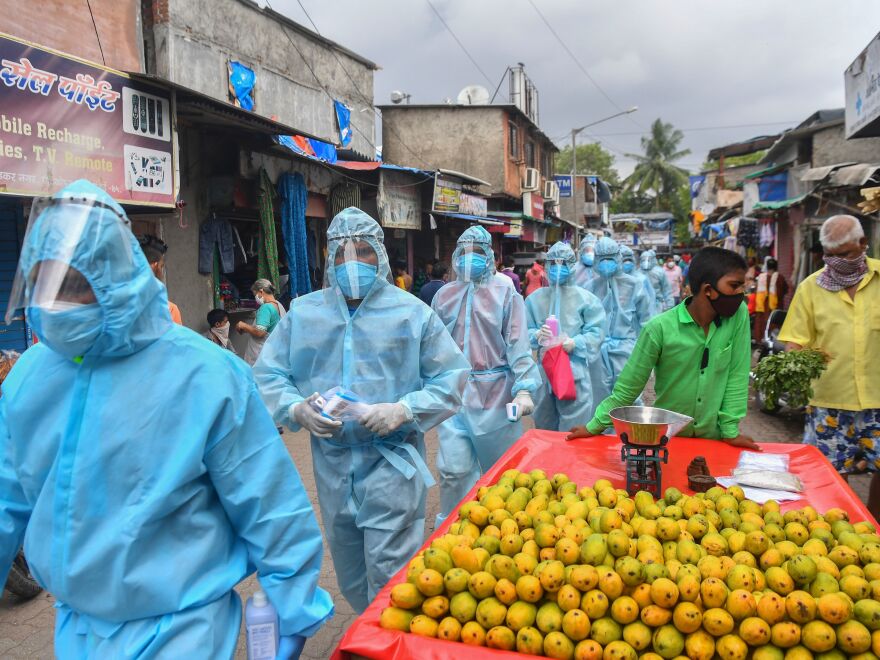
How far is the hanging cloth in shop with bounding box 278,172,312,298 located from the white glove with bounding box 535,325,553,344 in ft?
17.3

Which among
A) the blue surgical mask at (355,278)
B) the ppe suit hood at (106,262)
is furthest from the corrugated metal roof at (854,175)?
the ppe suit hood at (106,262)

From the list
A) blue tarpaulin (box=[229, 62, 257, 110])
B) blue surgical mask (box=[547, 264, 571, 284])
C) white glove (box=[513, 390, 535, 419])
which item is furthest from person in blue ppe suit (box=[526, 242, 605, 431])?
blue tarpaulin (box=[229, 62, 257, 110])

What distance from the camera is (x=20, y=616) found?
3.96 metres

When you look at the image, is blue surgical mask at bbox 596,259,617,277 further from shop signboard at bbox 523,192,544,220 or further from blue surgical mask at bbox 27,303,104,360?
shop signboard at bbox 523,192,544,220

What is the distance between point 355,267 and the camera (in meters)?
3.20

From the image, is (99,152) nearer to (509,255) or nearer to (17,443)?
(17,443)

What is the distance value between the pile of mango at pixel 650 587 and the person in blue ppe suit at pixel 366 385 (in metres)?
0.74

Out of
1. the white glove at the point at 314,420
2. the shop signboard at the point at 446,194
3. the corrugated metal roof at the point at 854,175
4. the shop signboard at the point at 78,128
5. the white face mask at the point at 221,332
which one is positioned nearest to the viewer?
the white glove at the point at 314,420

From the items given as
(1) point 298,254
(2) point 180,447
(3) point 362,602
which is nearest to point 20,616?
(3) point 362,602

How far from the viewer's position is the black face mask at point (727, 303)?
11.1ft

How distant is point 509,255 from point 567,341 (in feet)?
67.8

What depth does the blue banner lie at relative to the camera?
13.4m

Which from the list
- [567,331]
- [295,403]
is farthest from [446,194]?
[295,403]

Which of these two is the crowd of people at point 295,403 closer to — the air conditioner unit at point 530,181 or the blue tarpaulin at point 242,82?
the blue tarpaulin at point 242,82
